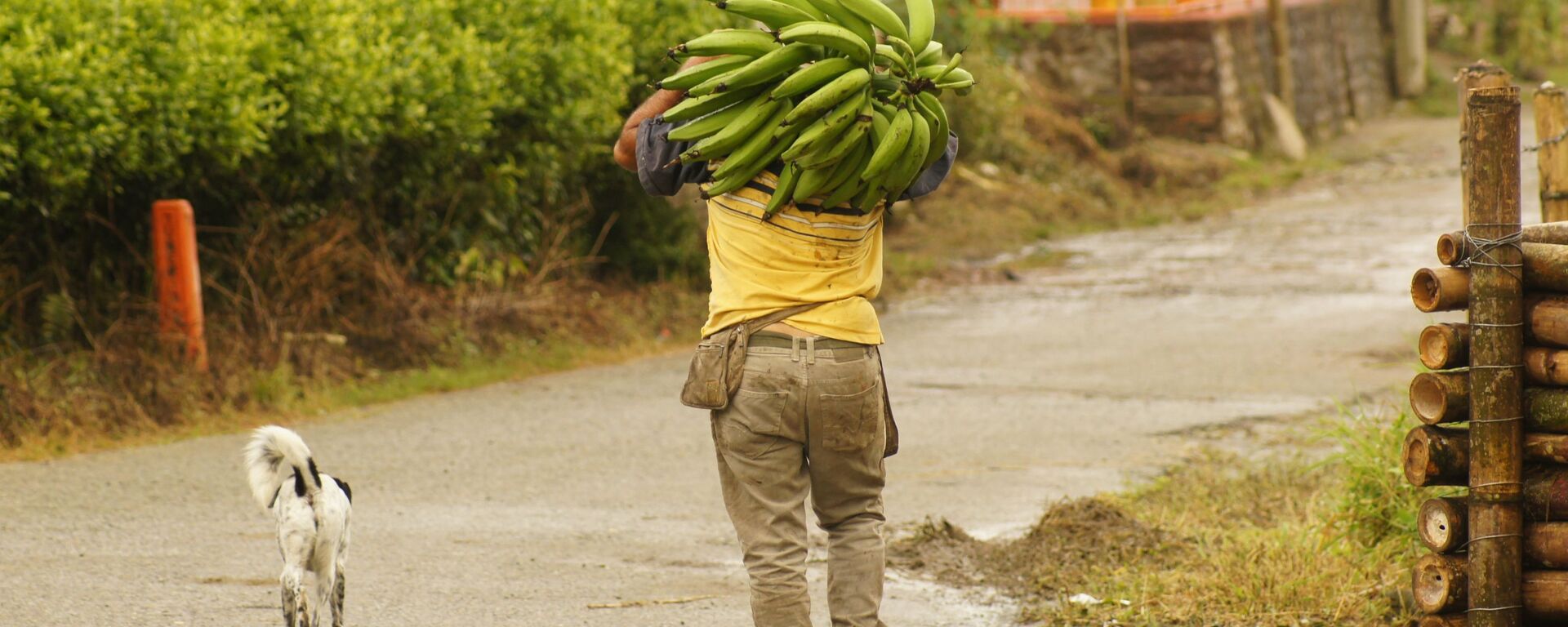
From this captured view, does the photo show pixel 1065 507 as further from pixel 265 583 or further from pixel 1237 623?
pixel 265 583

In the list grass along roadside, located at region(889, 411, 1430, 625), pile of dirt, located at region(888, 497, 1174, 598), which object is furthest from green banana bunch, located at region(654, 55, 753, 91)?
pile of dirt, located at region(888, 497, 1174, 598)

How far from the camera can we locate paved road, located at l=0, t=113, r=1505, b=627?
583 cm

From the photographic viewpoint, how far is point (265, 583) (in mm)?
5879

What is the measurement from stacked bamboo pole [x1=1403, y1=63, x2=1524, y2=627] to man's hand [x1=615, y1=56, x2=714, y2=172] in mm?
2198

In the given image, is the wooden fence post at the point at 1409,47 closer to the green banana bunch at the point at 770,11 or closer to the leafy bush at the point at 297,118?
the leafy bush at the point at 297,118

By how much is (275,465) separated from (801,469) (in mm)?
1556

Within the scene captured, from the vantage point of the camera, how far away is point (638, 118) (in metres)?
4.53

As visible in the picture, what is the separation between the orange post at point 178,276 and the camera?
347 inches

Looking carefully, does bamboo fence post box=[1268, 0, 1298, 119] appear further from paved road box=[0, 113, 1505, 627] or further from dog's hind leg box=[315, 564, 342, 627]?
dog's hind leg box=[315, 564, 342, 627]

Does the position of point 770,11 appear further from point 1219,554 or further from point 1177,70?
point 1177,70

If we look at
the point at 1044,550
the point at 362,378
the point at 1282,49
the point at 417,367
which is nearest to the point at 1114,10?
the point at 1282,49

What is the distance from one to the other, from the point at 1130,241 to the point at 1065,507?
1227 cm

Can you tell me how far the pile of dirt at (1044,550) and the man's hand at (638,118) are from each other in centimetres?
235

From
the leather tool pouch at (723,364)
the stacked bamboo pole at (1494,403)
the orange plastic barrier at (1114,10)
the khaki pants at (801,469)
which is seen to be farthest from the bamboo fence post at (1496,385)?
the orange plastic barrier at (1114,10)
